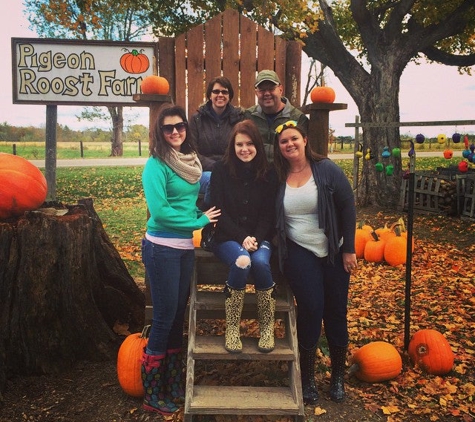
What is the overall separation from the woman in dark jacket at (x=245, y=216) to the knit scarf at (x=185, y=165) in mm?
200

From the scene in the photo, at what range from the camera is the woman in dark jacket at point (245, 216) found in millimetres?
3344

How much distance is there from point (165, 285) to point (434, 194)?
32.2 ft

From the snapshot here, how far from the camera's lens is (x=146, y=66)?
718 centimetres

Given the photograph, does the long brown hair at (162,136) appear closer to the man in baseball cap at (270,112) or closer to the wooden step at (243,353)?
the man in baseball cap at (270,112)

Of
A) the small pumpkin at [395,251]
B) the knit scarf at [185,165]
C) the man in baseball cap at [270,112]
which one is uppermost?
the man in baseball cap at [270,112]

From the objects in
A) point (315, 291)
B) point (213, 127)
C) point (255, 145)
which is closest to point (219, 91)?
point (213, 127)

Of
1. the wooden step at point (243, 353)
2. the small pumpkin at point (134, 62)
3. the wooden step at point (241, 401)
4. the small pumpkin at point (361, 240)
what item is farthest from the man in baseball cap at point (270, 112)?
the small pumpkin at point (361, 240)

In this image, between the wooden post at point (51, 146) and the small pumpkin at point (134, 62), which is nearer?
the small pumpkin at point (134, 62)

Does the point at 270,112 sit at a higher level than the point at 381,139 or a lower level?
lower

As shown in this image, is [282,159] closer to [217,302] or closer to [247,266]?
[247,266]

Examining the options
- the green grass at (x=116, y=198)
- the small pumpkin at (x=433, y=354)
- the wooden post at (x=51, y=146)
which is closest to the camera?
the small pumpkin at (x=433, y=354)

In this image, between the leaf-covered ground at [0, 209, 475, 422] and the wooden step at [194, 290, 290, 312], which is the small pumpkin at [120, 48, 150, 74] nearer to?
the leaf-covered ground at [0, 209, 475, 422]

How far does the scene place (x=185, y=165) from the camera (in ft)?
10.7

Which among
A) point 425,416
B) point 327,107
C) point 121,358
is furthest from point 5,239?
point 425,416
